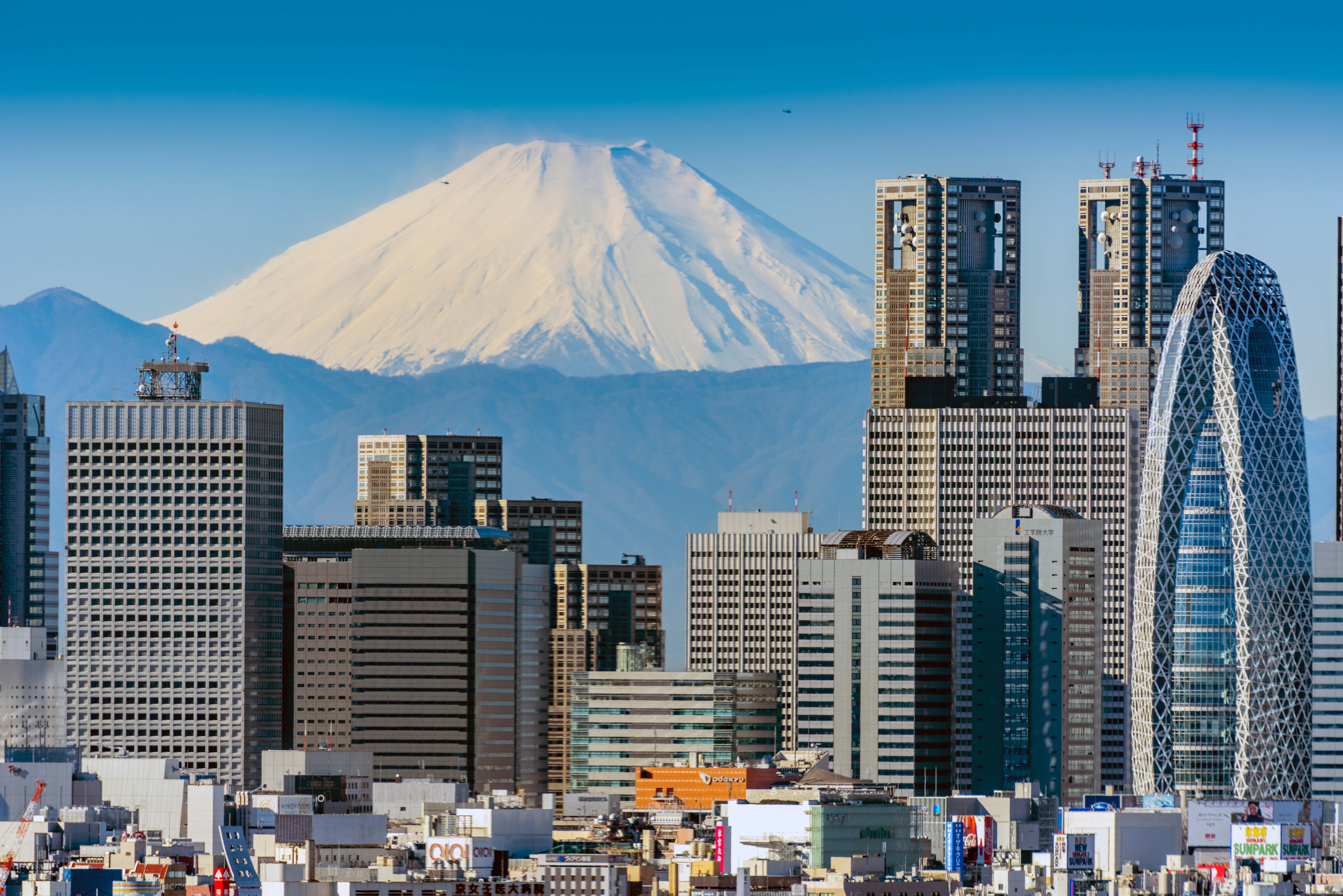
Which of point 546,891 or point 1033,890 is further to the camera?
point 1033,890

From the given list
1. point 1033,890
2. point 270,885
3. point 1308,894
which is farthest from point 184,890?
point 1308,894

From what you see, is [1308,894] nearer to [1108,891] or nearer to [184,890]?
[1108,891]

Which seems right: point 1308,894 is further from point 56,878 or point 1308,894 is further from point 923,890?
point 56,878

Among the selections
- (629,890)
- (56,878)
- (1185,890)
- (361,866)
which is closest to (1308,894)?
(1185,890)

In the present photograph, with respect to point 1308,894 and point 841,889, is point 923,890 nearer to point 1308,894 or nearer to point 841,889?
point 841,889

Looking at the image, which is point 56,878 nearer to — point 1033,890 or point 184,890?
point 184,890

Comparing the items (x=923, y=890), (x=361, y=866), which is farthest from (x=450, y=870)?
A: (x=923, y=890)
